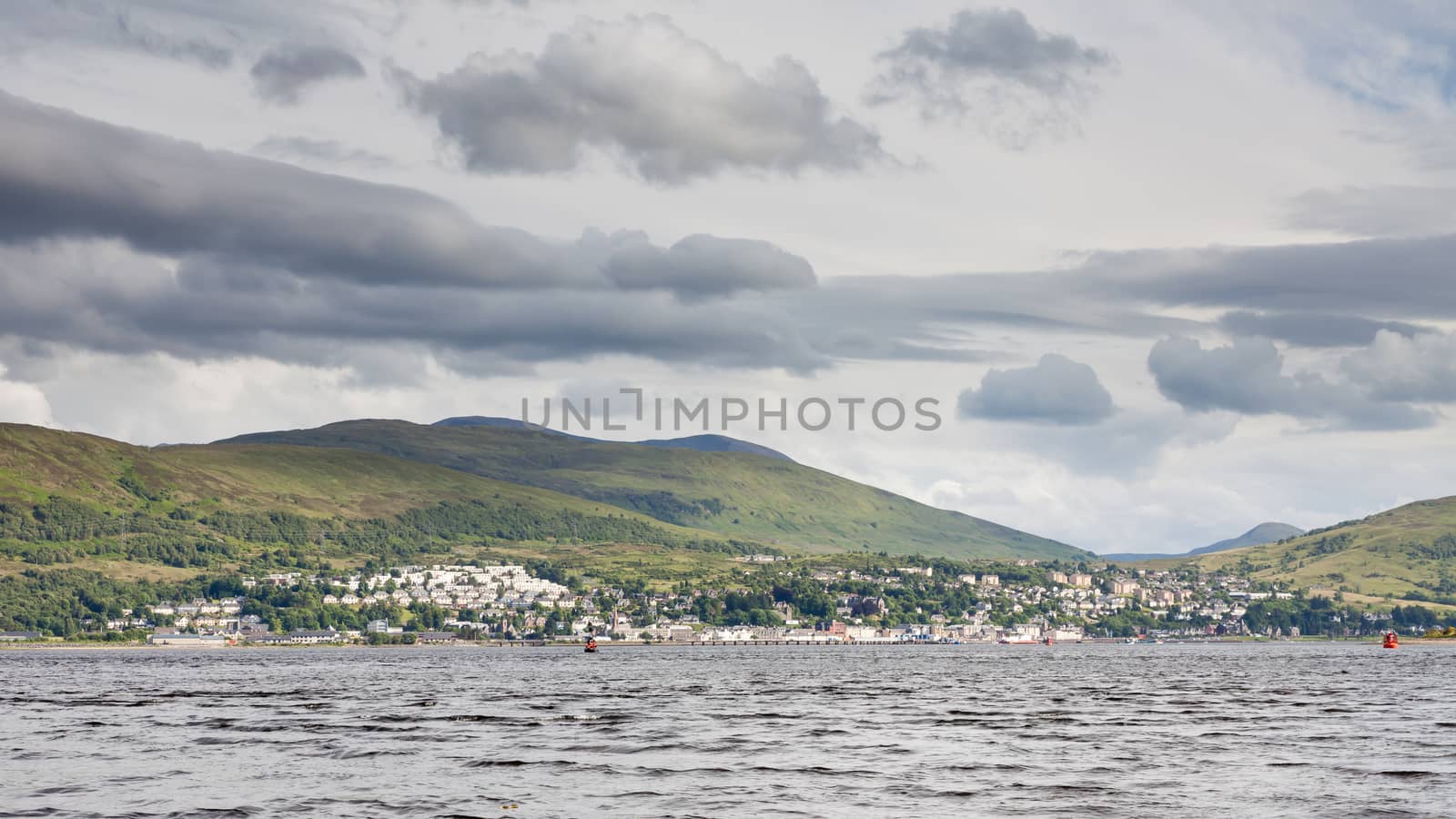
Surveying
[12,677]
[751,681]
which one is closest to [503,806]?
[751,681]

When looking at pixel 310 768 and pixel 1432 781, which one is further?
pixel 310 768

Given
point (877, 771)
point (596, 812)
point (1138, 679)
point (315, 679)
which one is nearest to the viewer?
point (596, 812)

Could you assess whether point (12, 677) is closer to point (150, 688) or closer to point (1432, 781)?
point (150, 688)

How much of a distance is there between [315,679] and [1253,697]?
356 feet

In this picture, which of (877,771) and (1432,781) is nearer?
(1432,781)

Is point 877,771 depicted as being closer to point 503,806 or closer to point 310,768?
point 503,806

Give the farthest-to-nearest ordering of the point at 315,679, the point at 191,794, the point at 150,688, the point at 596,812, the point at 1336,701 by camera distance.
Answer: the point at 315,679 → the point at 150,688 → the point at 1336,701 → the point at 191,794 → the point at 596,812

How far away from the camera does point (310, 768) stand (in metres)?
66.6

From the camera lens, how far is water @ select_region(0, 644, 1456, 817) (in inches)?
2127

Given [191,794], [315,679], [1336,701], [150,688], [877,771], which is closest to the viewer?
[191,794]

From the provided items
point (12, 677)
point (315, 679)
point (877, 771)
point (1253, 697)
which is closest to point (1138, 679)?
point (1253, 697)

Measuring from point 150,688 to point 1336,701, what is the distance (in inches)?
4453

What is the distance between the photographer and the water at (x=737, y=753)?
2127 inches

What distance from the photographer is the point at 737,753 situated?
72.1 meters
